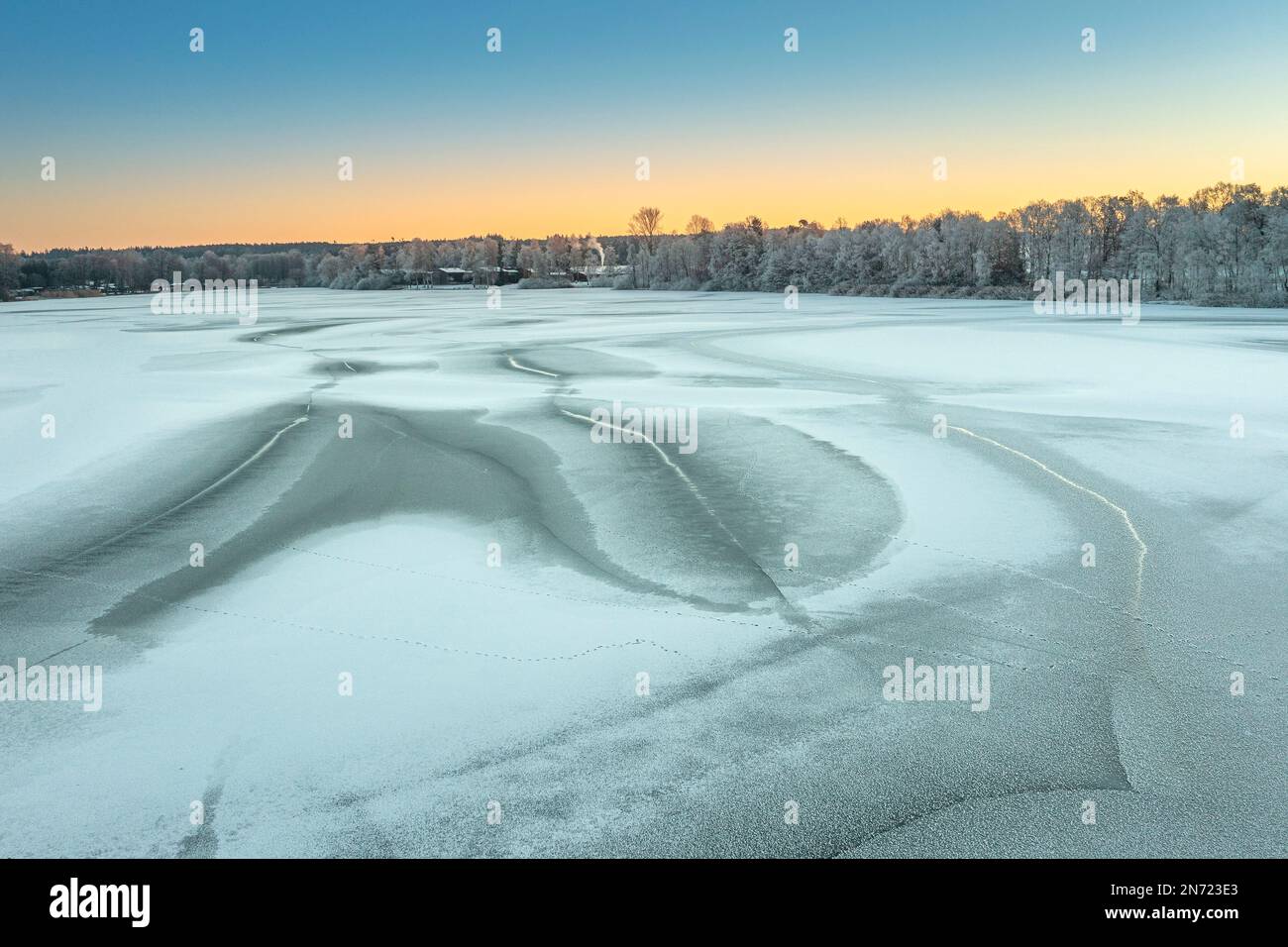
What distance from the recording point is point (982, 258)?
73.6 m

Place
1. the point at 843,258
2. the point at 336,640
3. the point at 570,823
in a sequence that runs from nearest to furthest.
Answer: the point at 570,823 → the point at 336,640 → the point at 843,258

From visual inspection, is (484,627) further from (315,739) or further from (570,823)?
(570,823)

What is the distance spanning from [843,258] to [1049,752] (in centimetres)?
8345

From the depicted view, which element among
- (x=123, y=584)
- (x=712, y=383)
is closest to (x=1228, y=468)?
(x=712, y=383)

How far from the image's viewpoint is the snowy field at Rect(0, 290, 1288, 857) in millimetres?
4094

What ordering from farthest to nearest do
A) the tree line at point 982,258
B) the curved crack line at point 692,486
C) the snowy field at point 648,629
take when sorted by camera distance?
the tree line at point 982,258 < the curved crack line at point 692,486 < the snowy field at point 648,629

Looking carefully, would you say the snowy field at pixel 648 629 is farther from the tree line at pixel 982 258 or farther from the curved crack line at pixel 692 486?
the tree line at pixel 982 258

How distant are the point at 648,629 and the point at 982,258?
74.0 m

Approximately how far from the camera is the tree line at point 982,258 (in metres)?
61.5

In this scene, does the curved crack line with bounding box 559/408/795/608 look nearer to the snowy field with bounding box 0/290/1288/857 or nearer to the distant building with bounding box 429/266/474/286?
the snowy field with bounding box 0/290/1288/857

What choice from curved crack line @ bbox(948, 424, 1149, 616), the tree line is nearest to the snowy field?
curved crack line @ bbox(948, 424, 1149, 616)

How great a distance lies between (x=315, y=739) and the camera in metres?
4.79

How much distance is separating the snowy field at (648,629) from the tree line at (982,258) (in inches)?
1850

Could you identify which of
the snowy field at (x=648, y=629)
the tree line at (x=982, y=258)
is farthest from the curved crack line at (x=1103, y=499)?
the tree line at (x=982, y=258)
